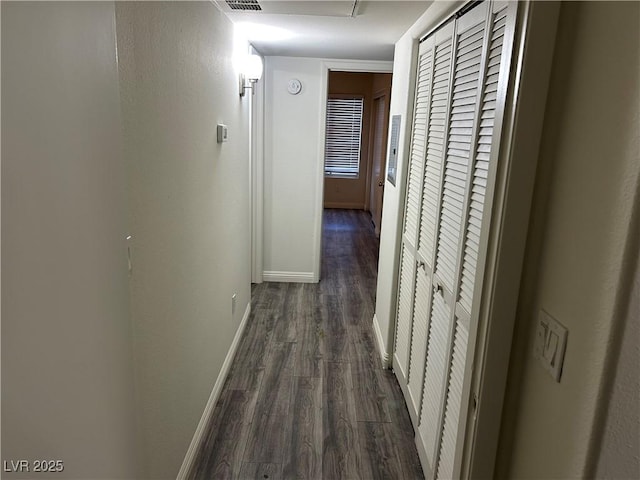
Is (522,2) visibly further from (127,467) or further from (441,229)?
(127,467)

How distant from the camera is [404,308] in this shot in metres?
2.87

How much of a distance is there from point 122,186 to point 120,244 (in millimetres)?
155

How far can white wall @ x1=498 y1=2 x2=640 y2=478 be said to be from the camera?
0.76m

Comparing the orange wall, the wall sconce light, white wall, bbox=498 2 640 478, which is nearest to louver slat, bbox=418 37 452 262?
white wall, bbox=498 2 640 478

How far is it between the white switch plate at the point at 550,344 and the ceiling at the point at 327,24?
5.75ft

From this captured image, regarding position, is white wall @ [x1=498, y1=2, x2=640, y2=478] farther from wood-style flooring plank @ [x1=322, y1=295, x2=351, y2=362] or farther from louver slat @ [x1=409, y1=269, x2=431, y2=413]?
wood-style flooring plank @ [x1=322, y1=295, x2=351, y2=362]

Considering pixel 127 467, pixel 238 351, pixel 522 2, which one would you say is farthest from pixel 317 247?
pixel 522 2

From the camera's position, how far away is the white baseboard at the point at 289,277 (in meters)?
4.92

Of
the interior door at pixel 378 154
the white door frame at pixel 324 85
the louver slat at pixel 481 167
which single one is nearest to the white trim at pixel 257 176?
the white door frame at pixel 324 85

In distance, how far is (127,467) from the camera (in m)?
1.35

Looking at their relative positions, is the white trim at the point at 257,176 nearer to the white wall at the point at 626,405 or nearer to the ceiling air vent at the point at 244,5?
the ceiling air vent at the point at 244,5

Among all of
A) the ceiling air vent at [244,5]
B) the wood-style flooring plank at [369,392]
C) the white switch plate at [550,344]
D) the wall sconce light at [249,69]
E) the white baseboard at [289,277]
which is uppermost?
the ceiling air vent at [244,5]

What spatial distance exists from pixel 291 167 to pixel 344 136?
4258 millimetres

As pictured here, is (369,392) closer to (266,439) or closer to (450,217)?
(266,439)
